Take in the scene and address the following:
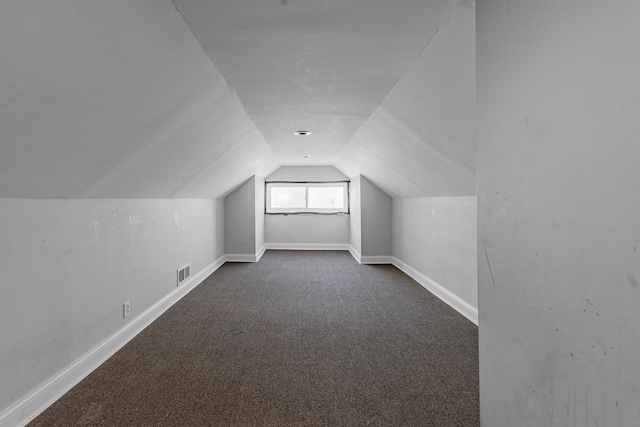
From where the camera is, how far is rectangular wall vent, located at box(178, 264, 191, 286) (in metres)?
3.89

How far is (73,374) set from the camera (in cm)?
205

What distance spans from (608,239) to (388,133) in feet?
8.42

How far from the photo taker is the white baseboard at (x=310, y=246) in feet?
24.8

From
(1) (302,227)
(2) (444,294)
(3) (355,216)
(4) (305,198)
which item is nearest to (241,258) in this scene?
(1) (302,227)

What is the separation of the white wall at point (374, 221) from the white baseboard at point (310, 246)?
58.7 inches

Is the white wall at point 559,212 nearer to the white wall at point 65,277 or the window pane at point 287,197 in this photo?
the white wall at point 65,277

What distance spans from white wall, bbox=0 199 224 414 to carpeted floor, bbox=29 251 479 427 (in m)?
0.26

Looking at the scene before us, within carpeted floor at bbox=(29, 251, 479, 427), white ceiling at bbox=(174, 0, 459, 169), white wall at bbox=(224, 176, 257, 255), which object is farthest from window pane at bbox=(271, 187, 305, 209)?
white ceiling at bbox=(174, 0, 459, 169)

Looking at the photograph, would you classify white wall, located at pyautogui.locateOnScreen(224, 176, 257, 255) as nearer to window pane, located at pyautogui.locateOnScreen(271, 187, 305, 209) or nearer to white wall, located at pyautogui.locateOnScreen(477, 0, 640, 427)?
window pane, located at pyautogui.locateOnScreen(271, 187, 305, 209)

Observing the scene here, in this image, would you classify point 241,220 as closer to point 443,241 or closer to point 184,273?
point 184,273

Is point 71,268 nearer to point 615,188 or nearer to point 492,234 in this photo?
point 492,234

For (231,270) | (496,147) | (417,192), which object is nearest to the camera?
(496,147)

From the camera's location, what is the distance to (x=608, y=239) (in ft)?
2.61

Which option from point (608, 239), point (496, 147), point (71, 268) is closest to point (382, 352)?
point (496, 147)
